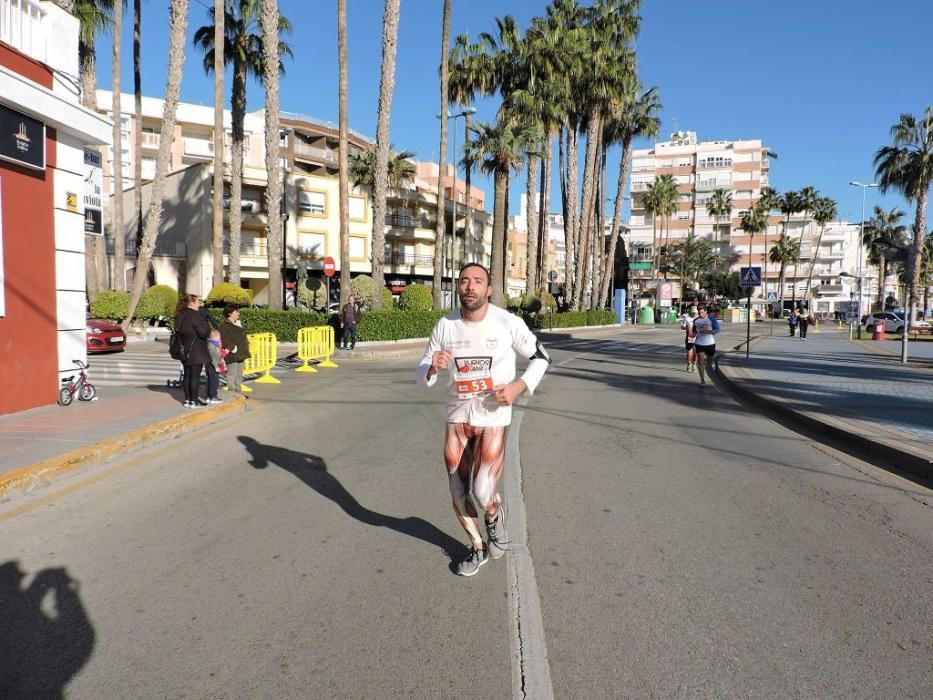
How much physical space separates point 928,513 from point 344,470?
16.4 feet

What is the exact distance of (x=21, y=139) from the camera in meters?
8.95

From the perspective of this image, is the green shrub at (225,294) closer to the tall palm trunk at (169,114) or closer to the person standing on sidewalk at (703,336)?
the tall palm trunk at (169,114)

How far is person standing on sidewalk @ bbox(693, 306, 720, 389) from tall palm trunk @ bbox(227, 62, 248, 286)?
58.3 ft

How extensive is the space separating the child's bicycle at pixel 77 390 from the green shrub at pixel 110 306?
17.0 m

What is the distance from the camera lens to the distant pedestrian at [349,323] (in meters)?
21.9

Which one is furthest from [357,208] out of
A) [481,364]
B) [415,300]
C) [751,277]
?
[481,364]

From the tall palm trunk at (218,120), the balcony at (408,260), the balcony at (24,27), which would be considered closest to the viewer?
the balcony at (24,27)

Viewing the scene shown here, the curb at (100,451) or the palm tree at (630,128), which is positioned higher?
the palm tree at (630,128)

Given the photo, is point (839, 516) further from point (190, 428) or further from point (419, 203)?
point (419, 203)

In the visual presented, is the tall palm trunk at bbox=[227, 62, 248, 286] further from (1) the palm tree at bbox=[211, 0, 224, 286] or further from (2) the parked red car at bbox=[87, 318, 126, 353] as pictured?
(2) the parked red car at bbox=[87, 318, 126, 353]

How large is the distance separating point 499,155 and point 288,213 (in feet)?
64.0

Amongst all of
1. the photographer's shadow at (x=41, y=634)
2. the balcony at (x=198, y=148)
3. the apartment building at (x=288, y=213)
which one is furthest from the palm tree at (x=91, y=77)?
the balcony at (x=198, y=148)

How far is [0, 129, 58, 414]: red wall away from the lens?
29.3ft

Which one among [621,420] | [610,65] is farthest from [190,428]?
[610,65]
